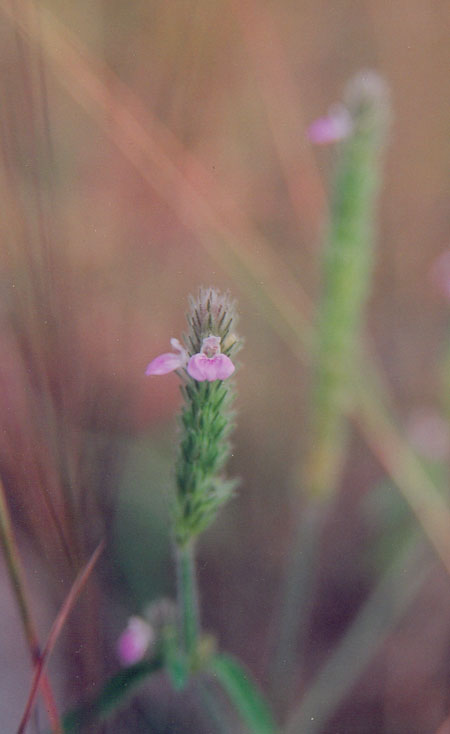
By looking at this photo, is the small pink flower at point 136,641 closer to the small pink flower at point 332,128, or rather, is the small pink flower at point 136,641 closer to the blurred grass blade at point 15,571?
the blurred grass blade at point 15,571

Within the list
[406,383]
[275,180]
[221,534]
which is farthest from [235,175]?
[221,534]

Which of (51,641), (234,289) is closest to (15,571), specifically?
(51,641)

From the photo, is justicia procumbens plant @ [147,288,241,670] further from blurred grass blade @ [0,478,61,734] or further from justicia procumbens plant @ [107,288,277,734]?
blurred grass blade @ [0,478,61,734]

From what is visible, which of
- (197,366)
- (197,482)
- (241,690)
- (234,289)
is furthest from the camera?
(234,289)

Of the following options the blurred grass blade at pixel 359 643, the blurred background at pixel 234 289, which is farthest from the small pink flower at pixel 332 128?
the blurred grass blade at pixel 359 643

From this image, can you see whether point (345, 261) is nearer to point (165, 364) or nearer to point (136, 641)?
point (165, 364)

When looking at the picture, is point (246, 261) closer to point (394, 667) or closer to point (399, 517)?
point (399, 517)
